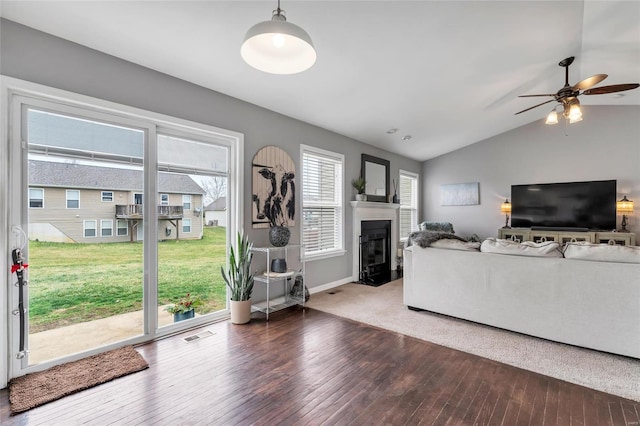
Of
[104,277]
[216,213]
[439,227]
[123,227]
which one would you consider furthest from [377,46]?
[439,227]

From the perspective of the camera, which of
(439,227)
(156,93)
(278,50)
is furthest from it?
(439,227)

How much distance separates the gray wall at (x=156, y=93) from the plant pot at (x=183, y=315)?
41.7 inches

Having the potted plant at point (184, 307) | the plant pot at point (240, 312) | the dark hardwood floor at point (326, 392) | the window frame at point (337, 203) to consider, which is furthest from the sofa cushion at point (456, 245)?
the potted plant at point (184, 307)

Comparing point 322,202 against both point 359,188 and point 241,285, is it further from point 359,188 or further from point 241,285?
point 241,285

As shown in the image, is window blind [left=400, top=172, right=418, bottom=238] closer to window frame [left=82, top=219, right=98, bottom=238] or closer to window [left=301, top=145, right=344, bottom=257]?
window [left=301, top=145, right=344, bottom=257]

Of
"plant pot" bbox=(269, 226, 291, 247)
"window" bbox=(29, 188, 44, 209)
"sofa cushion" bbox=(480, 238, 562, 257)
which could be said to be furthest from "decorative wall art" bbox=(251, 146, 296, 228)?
"sofa cushion" bbox=(480, 238, 562, 257)

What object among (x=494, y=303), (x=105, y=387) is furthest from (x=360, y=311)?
(x=105, y=387)

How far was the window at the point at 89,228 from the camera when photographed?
8.33 ft

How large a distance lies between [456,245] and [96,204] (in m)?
3.63

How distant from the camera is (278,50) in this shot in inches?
64.5

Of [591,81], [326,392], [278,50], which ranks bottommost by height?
[326,392]

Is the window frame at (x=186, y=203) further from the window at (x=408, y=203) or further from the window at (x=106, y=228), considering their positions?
the window at (x=408, y=203)

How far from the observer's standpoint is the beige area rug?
2230 millimetres

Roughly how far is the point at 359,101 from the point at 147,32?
248cm
